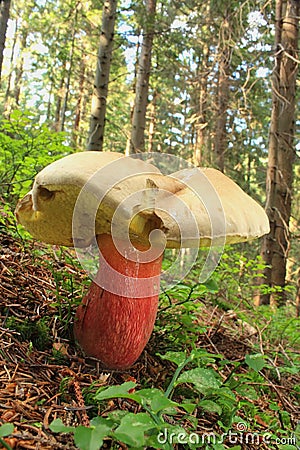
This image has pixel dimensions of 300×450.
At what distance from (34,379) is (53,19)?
52.6ft

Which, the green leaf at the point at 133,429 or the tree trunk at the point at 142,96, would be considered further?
the tree trunk at the point at 142,96

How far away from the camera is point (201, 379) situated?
4.64 ft

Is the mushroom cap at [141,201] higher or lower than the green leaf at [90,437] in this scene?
higher

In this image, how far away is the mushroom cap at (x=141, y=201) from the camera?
137 cm

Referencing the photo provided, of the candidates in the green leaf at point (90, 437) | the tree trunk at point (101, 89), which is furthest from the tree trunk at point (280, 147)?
the green leaf at point (90, 437)

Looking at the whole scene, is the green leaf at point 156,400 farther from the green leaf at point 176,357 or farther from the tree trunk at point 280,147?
the tree trunk at point 280,147

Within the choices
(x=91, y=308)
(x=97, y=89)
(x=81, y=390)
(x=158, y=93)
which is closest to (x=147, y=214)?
(x=91, y=308)

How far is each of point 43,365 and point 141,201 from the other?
0.81 metres

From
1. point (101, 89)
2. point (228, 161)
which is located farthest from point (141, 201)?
point (228, 161)

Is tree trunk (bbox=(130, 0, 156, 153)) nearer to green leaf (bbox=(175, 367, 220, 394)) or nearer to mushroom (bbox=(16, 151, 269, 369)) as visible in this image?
mushroom (bbox=(16, 151, 269, 369))

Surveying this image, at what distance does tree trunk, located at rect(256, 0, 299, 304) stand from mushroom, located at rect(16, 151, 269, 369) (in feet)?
16.6

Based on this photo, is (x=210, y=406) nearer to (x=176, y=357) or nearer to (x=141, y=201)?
(x=176, y=357)

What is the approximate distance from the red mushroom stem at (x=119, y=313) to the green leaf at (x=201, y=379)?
38cm

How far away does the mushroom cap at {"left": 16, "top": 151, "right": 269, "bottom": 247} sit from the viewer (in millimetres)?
1368
